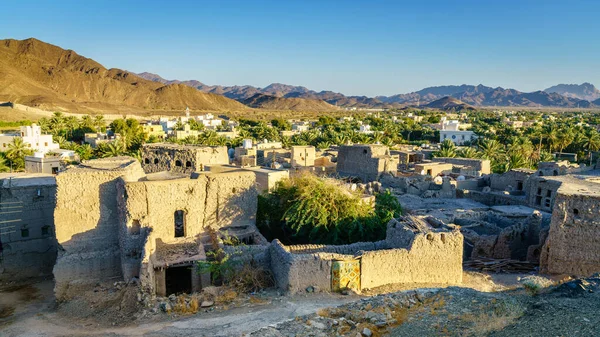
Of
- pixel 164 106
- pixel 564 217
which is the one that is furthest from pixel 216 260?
pixel 164 106

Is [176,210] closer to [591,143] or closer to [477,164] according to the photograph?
[477,164]

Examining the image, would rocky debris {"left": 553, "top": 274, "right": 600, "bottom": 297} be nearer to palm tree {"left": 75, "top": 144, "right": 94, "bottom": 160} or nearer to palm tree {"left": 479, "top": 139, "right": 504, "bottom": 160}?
palm tree {"left": 479, "top": 139, "right": 504, "bottom": 160}

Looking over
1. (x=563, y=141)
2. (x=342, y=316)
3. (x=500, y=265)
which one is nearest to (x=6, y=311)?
(x=342, y=316)

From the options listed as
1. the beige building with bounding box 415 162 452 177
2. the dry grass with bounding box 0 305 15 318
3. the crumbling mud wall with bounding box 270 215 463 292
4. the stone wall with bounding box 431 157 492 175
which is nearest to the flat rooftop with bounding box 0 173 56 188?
the dry grass with bounding box 0 305 15 318

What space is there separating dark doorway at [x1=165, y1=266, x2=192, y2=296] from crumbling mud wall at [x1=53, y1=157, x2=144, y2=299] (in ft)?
5.33

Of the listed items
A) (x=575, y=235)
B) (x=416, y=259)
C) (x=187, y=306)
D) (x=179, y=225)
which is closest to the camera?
(x=187, y=306)

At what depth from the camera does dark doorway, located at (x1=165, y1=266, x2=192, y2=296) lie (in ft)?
48.5

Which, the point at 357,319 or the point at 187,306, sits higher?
the point at 357,319

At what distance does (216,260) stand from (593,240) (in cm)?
1187

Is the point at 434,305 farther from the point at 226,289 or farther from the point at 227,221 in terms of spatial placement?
the point at 227,221

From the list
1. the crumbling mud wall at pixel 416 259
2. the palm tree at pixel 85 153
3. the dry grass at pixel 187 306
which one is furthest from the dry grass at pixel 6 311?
the palm tree at pixel 85 153

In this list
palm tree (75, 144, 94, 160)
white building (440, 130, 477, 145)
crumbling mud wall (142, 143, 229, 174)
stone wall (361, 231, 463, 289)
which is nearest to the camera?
stone wall (361, 231, 463, 289)

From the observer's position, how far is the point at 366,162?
96.6 ft

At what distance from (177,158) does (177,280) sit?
9.07m
